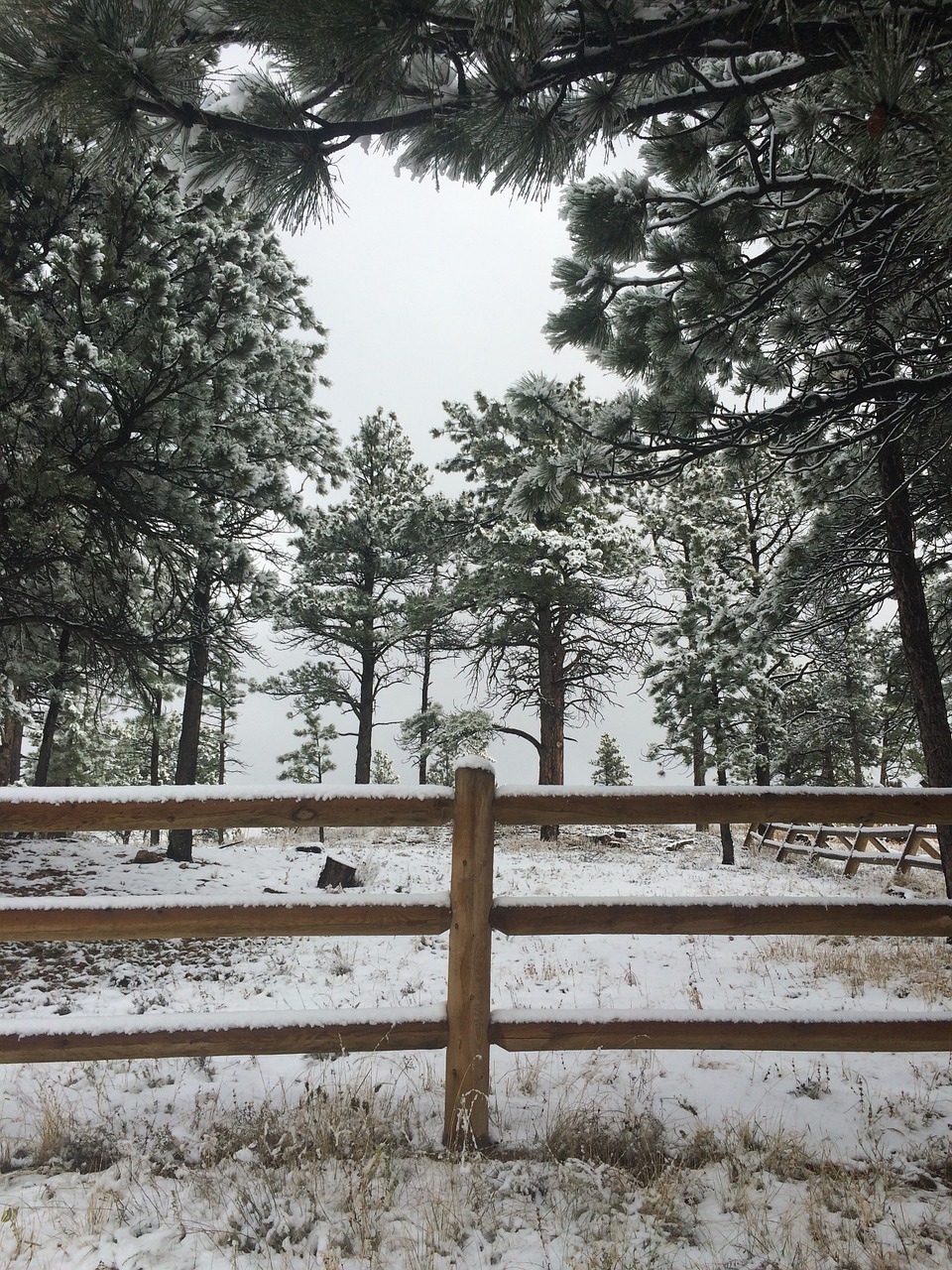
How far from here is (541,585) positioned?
15945 mm

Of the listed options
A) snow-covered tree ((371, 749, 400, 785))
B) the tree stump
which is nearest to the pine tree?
snow-covered tree ((371, 749, 400, 785))

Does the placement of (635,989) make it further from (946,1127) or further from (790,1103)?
(946,1127)

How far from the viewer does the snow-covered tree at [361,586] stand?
65.1 feet

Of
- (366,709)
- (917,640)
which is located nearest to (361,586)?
(366,709)

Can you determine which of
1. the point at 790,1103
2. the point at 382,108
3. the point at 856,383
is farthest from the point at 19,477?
the point at 790,1103

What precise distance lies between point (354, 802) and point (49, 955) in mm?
6352

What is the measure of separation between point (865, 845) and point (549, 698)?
24.3ft

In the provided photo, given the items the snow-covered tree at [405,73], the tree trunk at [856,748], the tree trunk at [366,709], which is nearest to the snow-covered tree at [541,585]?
the tree trunk at [366,709]

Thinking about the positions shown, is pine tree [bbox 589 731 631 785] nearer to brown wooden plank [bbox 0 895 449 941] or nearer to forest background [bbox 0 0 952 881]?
forest background [bbox 0 0 952 881]

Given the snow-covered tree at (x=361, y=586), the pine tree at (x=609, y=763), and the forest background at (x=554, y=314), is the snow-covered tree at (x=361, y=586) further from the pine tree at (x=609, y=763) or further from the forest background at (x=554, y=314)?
the pine tree at (x=609, y=763)

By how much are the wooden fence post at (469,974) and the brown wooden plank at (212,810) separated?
0.14 metres

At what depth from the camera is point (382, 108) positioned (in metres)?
2.53

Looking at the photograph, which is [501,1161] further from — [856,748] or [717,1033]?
[856,748]

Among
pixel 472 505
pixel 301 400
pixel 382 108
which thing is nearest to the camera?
pixel 382 108
